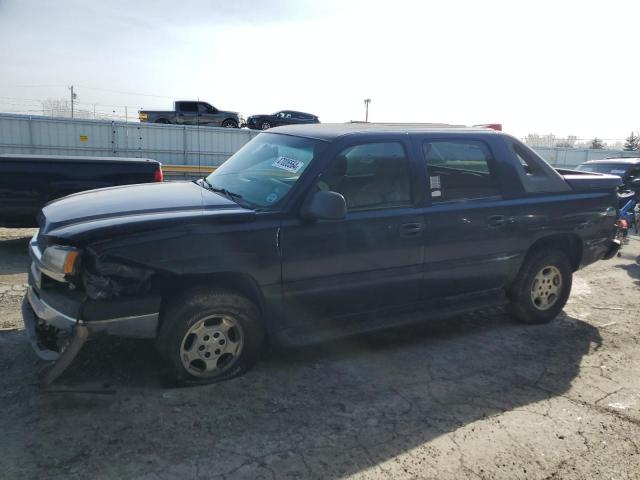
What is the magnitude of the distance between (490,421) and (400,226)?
60.3 inches

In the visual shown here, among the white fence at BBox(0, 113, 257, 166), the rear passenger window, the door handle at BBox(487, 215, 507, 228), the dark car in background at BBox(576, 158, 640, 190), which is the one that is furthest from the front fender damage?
the white fence at BBox(0, 113, 257, 166)

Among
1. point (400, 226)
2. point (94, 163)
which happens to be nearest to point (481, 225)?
point (400, 226)

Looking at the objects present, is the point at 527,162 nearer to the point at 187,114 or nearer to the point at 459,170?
the point at 459,170

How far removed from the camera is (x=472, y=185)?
4531mm

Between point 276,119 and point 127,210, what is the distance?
24.9 m

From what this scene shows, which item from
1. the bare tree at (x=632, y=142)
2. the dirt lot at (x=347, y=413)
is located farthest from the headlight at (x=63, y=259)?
the bare tree at (x=632, y=142)

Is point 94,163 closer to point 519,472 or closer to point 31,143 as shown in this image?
point 519,472

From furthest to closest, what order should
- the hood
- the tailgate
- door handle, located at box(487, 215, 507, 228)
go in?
the tailgate → door handle, located at box(487, 215, 507, 228) → the hood

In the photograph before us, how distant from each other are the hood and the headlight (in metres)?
0.08

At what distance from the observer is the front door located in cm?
373

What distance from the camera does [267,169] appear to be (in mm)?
4172

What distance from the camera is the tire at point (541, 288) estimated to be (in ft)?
16.3

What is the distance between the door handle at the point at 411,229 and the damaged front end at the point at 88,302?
190 centimetres

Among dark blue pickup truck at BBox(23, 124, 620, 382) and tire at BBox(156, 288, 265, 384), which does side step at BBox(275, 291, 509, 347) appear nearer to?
dark blue pickup truck at BBox(23, 124, 620, 382)
